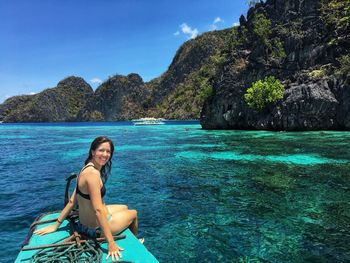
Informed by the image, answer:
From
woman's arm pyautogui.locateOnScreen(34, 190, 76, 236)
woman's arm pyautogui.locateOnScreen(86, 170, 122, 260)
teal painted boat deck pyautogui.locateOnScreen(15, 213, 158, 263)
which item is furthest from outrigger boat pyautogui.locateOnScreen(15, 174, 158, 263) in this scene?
woman's arm pyautogui.locateOnScreen(86, 170, 122, 260)

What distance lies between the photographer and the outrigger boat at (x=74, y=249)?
17.4 feet

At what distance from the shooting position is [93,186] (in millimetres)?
5566

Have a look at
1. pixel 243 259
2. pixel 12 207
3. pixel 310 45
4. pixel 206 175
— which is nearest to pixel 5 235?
pixel 12 207

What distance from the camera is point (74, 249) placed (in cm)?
556

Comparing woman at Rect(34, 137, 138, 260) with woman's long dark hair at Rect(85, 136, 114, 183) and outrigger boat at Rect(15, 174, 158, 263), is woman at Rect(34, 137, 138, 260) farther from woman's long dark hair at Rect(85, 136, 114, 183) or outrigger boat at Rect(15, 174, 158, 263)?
outrigger boat at Rect(15, 174, 158, 263)

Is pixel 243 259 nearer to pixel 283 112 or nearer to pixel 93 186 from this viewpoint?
pixel 93 186

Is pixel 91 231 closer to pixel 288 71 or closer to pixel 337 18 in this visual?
pixel 288 71

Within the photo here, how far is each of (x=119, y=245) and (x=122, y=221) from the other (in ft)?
2.25

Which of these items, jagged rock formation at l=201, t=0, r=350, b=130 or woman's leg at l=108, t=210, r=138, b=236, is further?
jagged rock formation at l=201, t=0, r=350, b=130

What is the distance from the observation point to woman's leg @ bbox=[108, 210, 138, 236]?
6357mm

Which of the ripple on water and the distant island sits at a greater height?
the distant island

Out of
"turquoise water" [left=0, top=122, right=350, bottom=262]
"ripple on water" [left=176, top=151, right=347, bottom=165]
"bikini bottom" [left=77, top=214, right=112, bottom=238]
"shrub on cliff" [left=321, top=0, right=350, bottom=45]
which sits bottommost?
"ripple on water" [left=176, top=151, right=347, bottom=165]

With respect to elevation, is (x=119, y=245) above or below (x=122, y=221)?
below

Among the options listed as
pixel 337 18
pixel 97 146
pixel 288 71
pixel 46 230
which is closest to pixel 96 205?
pixel 97 146
